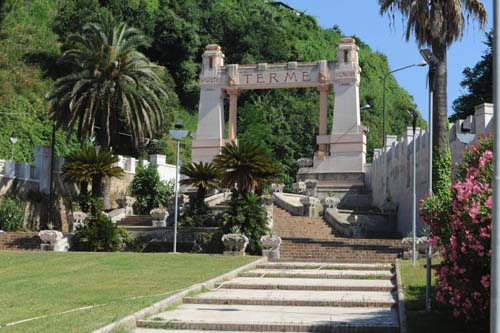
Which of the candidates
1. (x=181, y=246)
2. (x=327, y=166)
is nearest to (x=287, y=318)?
(x=181, y=246)

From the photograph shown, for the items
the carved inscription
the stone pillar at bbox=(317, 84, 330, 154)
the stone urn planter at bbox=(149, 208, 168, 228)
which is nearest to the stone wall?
the stone pillar at bbox=(317, 84, 330, 154)

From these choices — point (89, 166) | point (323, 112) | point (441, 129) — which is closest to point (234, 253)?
point (441, 129)

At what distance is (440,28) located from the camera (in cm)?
2436

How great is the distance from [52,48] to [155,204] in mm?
26736

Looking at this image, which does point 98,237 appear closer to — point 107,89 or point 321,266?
point 321,266

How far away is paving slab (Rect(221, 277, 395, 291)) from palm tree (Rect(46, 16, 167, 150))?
59.5 ft

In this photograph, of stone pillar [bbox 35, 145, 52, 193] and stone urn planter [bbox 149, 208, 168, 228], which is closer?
stone urn planter [bbox 149, 208, 168, 228]

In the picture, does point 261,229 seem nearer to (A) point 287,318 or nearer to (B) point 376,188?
(A) point 287,318

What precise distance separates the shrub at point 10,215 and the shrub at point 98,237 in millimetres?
5012

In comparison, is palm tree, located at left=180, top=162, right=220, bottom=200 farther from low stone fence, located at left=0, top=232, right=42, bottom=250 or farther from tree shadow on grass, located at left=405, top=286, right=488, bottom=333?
tree shadow on grass, located at left=405, top=286, right=488, bottom=333

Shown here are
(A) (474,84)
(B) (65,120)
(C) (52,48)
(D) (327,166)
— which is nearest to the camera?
(B) (65,120)

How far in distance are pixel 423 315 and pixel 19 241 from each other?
19597 mm

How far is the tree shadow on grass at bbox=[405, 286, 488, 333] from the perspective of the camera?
10641 millimetres

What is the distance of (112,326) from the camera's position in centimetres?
Result: 1082
